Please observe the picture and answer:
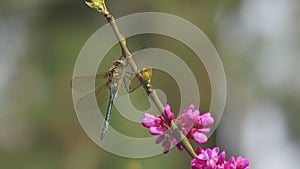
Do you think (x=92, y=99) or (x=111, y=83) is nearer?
(x=111, y=83)

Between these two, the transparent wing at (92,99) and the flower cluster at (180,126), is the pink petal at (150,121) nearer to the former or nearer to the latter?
the flower cluster at (180,126)

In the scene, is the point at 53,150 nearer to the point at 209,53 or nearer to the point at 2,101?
the point at 2,101

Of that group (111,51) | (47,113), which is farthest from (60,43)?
(111,51)

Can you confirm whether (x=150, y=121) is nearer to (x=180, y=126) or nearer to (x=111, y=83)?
(x=180, y=126)

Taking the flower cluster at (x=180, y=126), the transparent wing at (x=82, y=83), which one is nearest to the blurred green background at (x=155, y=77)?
the transparent wing at (x=82, y=83)

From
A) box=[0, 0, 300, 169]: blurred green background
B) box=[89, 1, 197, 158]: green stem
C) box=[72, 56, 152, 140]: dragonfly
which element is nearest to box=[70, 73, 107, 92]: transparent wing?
box=[72, 56, 152, 140]: dragonfly

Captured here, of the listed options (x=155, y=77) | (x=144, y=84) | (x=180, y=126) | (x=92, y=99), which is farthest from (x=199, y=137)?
(x=155, y=77)
